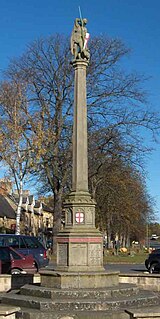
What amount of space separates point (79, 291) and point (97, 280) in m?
0.80

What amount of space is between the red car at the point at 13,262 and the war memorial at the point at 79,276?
23.7ft

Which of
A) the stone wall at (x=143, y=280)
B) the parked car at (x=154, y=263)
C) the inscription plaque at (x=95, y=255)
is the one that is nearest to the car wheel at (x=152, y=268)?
the parked car at (x=154, y=263)

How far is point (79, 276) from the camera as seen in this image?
10922 millimetres

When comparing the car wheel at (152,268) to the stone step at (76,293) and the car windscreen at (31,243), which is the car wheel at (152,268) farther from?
the stone step at (76,293)

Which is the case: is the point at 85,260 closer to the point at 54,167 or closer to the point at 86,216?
the point at 86,216

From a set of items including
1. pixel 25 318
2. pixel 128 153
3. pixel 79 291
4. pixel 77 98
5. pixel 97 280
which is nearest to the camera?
pixel 25 318

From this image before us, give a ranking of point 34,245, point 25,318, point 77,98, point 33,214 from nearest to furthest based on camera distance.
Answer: point 25,318
point 77,98
point 34,245
point 33,214

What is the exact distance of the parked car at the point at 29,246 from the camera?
2088 centimetres

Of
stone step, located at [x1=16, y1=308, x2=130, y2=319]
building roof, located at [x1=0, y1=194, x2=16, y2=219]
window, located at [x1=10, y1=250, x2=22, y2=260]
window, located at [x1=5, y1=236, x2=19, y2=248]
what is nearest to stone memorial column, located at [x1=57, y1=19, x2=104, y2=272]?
stone step, located at [x1=16, y1=308, x2=130, y2=319]

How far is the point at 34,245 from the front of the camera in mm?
22641

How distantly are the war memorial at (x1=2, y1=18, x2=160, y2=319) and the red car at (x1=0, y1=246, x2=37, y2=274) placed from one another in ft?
23.7

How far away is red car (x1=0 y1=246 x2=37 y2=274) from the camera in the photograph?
18.8m

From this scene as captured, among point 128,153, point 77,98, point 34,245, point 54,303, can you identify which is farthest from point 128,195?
point 54,303

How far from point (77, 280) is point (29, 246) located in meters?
12.1
